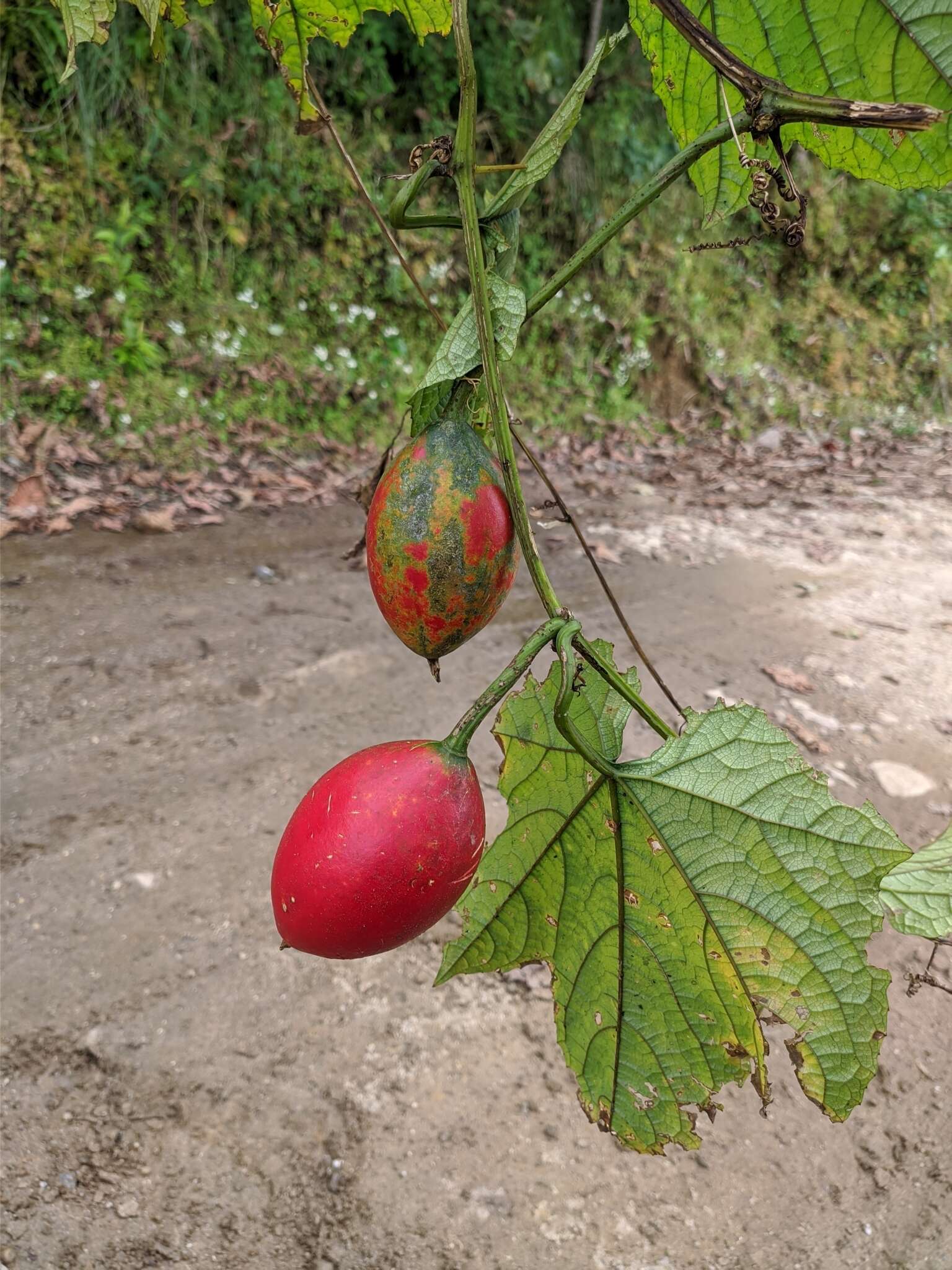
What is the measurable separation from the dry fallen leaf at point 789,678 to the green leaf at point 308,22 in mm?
2478

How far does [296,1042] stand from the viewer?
5.73ft

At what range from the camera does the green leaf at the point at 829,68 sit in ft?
2.16

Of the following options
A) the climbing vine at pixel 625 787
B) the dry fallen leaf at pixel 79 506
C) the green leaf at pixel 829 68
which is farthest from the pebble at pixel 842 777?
the dry fallen leaf at pixel 79 506

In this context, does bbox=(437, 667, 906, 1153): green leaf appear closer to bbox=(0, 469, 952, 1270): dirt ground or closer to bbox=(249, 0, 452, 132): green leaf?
bbox=(249, 0, 452, 132): green leaf

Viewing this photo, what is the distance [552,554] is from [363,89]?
10.2ft

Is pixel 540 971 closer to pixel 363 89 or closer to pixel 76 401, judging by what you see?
pixel 76 401

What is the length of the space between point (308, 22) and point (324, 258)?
182 inches

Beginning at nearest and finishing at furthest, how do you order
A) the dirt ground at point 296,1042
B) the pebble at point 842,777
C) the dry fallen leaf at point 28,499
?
the dirt ground at point 296,1042 → the pebble at point 842,777 → the dry fallen leaf at point 28,499

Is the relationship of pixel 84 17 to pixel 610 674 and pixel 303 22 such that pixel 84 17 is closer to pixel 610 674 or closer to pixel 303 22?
pixel 303 22

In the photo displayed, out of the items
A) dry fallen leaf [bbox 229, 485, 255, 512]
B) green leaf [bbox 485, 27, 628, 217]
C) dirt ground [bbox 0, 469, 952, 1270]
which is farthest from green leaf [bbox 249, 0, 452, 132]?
dry fallen leaf [bbox 229, 485, 255, 512]

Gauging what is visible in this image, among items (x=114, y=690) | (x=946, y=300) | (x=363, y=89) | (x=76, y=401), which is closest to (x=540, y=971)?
(x=114, y=690)

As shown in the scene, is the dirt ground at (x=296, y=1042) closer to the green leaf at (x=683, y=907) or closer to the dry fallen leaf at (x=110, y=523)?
the dry fallen leaf at (x=110, y=523)

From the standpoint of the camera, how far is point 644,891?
2.56ft

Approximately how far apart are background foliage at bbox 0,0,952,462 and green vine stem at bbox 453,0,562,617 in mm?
3628
